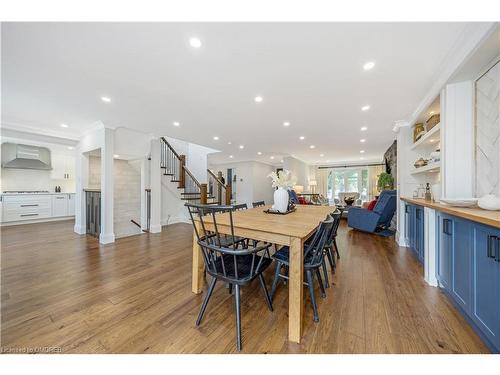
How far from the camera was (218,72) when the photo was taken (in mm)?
2137

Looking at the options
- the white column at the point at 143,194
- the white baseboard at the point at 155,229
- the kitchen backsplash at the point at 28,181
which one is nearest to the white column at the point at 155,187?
the white baseboard at the point at 155,229

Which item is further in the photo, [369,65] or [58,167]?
[58,167]

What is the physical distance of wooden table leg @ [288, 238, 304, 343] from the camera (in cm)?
133

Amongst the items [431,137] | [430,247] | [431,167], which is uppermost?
[431,137]

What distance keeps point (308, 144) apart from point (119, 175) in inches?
208

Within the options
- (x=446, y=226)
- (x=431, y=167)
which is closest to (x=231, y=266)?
(x=446, y=226)

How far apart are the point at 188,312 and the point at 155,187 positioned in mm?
3726

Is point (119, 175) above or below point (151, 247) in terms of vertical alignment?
above

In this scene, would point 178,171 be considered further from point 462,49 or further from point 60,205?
point 462,49

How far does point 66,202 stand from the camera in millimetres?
6207

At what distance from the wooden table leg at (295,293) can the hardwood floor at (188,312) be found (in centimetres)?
9
